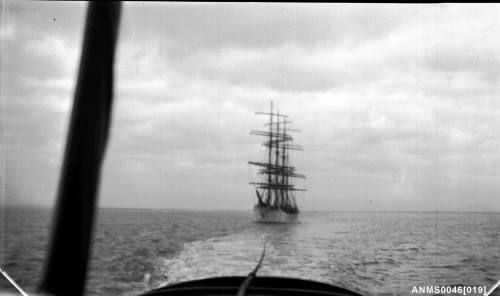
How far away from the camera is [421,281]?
15.1 meters

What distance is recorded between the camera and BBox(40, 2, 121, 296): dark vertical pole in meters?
2.03

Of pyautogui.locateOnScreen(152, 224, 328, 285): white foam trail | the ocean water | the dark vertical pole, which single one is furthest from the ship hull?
the dark vertical pole

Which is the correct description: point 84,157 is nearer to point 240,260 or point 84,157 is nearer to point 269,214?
point 240,260

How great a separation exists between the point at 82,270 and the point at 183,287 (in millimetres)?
559

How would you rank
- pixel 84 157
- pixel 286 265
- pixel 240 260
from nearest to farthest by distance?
pixel 84 157
pixel 286 265
pixel 240 260

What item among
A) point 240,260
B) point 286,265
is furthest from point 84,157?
point 240,260

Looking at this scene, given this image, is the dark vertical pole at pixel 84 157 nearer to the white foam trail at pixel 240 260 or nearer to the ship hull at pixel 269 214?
the white foam trail at pixel 240 260

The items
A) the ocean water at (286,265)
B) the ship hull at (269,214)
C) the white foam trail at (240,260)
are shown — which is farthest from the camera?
the ship hull at (269,214)

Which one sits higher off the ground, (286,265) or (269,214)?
(269,214)

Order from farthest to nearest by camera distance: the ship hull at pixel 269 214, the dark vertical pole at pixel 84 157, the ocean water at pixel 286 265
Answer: the ship hull at pixel 269 214
the ocean water at pixel 286 265
the dark vertical pole at pixel 84 157

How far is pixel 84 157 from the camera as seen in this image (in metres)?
2.13

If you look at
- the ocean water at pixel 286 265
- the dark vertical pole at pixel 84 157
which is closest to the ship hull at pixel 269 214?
the ocean water at pixel 286 265

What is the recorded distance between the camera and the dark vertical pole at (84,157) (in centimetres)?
203

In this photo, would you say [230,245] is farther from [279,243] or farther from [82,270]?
[82,270]
